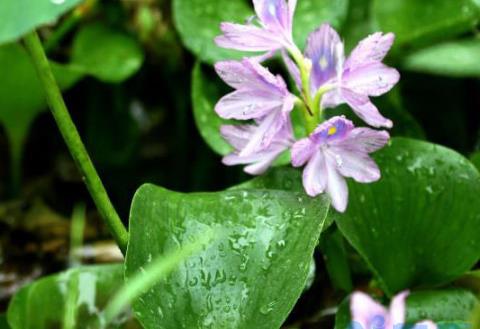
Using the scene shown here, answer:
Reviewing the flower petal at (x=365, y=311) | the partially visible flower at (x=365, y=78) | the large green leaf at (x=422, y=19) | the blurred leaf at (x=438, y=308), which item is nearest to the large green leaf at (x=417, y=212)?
the blurred leaf at (x=438, y=308)

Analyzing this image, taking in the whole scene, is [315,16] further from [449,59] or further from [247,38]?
[247,38]

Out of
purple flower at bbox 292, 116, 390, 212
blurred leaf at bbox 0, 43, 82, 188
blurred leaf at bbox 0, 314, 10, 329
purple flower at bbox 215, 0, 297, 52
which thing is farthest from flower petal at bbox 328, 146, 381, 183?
blurred leaf at bbox 0, 43, 82, 188

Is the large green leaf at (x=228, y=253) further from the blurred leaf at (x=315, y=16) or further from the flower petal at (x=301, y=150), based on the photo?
the blurred leaf at (x=315, y=16)

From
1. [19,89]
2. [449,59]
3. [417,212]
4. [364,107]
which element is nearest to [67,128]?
[364,107]

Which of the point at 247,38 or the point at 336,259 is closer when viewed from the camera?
the point at 247,38

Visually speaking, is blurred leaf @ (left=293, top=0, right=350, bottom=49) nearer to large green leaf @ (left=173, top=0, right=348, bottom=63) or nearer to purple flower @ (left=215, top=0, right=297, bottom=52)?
large green leaf @ (left=173, top=0, right=348, bottom=63)

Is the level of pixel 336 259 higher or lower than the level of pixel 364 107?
lower
